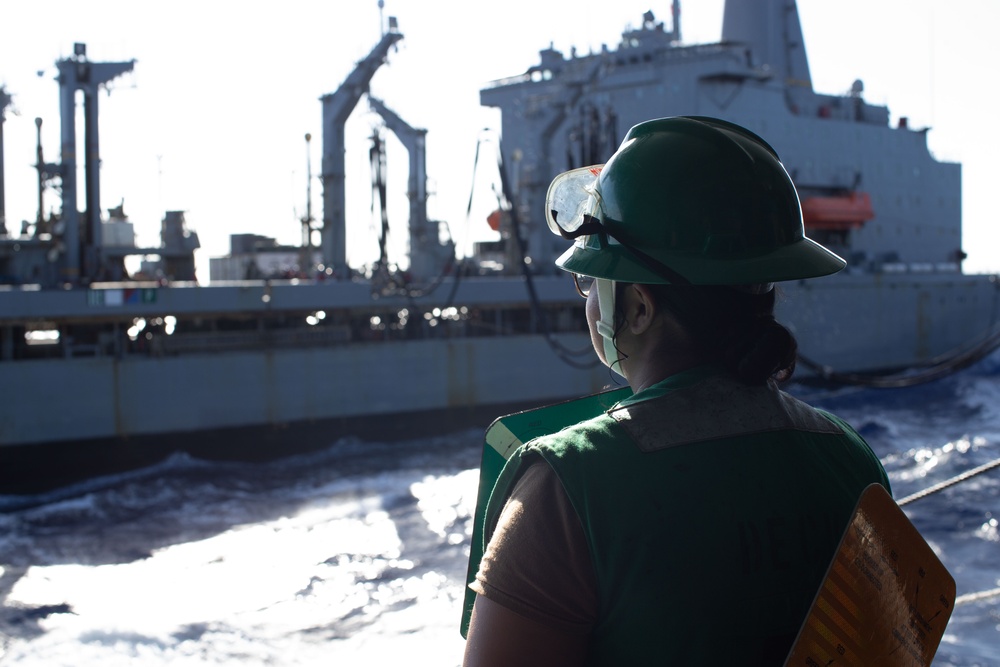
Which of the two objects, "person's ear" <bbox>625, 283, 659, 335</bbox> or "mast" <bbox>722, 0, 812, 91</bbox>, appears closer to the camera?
"person's ear" <bbox>625, 283, 659, 335</bbox>

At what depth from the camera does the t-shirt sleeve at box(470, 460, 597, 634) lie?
860mm

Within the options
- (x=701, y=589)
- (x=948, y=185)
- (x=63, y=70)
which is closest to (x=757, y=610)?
(x=701, y=589)

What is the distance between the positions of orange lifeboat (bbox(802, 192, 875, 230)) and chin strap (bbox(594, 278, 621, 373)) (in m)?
20.3

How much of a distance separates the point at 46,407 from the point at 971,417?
16274 mm

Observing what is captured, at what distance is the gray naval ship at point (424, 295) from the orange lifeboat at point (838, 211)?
0.06 m

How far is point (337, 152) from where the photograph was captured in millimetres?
17688

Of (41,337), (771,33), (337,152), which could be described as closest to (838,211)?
(771,33)

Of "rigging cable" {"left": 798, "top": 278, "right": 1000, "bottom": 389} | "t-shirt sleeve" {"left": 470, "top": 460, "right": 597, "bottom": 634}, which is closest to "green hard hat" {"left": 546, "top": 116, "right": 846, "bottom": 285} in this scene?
"t-shirt sleeve" {"left": 470, "top": 460, "right": 597, "bottom": 634}

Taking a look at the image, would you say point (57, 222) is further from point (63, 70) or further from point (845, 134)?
point (845, 134)

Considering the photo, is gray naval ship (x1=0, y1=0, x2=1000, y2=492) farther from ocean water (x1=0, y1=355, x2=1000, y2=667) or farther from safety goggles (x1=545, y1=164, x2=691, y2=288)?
safety goggles (x1=545, y1=164, x2=691, y2=288)

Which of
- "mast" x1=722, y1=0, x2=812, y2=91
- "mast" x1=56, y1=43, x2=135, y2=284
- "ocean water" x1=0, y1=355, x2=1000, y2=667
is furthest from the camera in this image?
"mast" x1=722, y1=0, x2=812, y2=91

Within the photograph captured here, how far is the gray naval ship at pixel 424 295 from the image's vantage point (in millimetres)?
12922

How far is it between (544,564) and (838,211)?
71.8 ft

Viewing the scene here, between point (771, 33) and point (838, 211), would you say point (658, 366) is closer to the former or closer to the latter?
point (838, 211)
